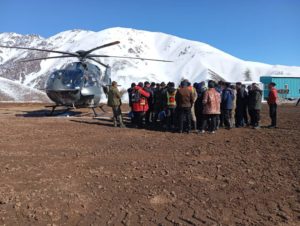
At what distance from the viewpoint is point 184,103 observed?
10500mm

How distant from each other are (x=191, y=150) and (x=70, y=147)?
294 centimetres

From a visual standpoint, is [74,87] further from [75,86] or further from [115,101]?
[115,101]

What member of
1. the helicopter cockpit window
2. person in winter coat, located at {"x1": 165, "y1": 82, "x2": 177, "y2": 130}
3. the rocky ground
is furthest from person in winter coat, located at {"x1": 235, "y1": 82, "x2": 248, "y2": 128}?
the helicopter cockpit window

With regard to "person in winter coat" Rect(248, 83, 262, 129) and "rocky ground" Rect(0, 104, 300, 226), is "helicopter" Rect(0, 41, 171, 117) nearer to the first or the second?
"rocky ground" Rect(0, 104, 300, 226)

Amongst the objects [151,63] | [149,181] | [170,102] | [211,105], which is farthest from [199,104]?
[151,63]

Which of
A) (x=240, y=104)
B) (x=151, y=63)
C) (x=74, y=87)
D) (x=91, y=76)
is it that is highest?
(x=151, y=63)

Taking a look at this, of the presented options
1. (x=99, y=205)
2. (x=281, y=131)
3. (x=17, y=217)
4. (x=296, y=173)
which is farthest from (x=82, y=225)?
(x=281, y=131)

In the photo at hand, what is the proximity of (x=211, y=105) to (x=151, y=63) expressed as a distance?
289 feet

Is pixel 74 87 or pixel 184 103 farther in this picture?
pixel 74 87

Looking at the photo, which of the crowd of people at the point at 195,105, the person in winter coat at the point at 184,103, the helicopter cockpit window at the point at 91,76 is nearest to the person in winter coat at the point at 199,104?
the crowd of people at the point at 195,105

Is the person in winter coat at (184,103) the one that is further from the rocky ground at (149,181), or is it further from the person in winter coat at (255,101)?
the person in winter coat at (255,101)

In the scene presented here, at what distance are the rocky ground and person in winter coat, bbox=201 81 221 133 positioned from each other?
1290 mm

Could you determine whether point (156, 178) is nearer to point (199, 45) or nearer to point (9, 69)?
point (199, 45)

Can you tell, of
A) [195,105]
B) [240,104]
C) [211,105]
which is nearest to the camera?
[211,105]
